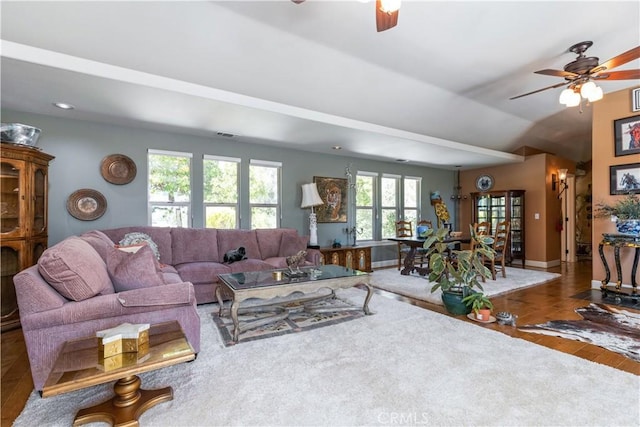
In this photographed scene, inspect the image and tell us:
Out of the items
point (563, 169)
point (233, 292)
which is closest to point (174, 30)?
point (233, 292)

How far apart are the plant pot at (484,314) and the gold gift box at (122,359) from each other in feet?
10.1

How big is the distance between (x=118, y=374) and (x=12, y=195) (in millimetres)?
2920

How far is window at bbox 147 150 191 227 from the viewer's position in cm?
449

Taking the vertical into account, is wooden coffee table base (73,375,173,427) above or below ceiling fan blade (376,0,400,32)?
below

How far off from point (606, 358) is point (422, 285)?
8.07ft

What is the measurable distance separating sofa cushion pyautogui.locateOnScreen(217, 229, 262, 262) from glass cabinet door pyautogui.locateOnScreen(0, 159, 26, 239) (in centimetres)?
212

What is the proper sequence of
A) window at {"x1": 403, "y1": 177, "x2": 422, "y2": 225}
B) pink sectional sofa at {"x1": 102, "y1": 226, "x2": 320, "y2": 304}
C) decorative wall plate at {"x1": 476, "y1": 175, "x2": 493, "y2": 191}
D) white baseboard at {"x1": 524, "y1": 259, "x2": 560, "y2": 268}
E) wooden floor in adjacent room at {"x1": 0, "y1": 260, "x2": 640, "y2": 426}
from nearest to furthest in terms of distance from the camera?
wooden floor in adjacent room at {"x1": 0, "y1": 260, "x2": 640, "y2": 426}
pink sectional sofa at {"x1": 102, "y1": 226, "x2": 320, "y2": 304}
white baseboard at {"x1": 524, "y1": 259, "x2": 560, "y2": 268}
window at {"x1": 403, "y1": 177, "x2": 422, "y2": 225}
decorative wall plate at {"x1": 476, "y1": 175, "x2": 493, "y2": 191}

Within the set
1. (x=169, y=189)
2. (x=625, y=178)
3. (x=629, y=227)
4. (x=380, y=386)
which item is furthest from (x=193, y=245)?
(x=625, y=178)

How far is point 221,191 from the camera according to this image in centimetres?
501

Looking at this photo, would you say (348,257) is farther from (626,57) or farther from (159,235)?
(626,57)

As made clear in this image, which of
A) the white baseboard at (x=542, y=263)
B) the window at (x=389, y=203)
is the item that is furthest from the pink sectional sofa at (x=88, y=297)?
the white baseboard at (x=542, y=263)

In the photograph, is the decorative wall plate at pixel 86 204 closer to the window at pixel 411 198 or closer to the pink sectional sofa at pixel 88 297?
the pink sectional sofa at pixel 88 297

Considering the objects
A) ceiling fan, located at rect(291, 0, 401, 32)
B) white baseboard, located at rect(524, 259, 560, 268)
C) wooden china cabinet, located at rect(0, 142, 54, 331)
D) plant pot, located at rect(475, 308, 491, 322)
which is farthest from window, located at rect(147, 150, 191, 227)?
white baseboard, located at rect(524, 259, 560, 268)

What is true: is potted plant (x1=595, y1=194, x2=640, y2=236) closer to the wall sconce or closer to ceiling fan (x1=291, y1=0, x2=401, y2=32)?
the wall sconce
